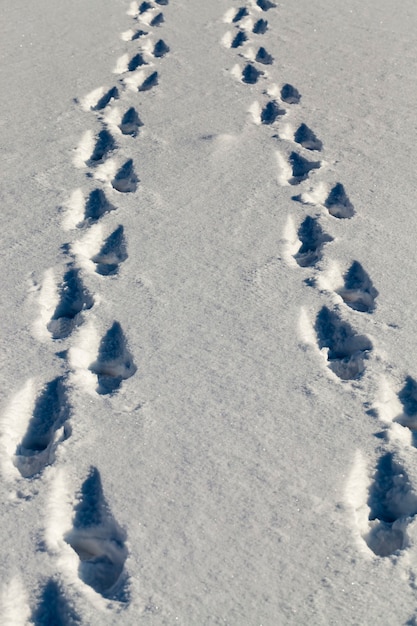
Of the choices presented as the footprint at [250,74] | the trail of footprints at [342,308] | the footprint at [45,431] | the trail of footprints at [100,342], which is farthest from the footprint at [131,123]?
the footprint at [45,431]

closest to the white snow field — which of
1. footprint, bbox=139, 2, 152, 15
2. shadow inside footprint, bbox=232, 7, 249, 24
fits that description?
shadow inside footprint, bbox=232, 7, 249, 24

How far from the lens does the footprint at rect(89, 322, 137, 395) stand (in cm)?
188

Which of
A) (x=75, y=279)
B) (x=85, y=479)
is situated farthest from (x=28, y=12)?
(x=85, y=479)

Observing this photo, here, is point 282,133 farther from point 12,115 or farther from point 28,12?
point 28,12

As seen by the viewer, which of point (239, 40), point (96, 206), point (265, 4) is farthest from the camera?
point (265, 4)

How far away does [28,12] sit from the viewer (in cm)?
433

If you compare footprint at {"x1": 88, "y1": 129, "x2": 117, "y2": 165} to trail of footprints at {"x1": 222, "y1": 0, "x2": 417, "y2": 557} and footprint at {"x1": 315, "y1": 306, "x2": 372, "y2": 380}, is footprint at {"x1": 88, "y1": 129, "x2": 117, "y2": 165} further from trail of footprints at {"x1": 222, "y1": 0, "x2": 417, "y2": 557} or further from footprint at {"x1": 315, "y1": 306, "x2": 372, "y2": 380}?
footprint at {"x1": 315, "y1": 306, "x2": 372, "y2": 380}

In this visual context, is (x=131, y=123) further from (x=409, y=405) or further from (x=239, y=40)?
(x=409, y=405)

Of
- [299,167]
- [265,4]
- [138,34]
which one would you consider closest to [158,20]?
[138,34]

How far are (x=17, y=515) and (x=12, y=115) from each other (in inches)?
81.9

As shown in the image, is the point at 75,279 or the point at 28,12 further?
the point at 28,12

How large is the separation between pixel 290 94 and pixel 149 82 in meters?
0.62

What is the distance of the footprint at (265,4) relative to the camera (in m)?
4.48

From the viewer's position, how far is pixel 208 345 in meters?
1.97
